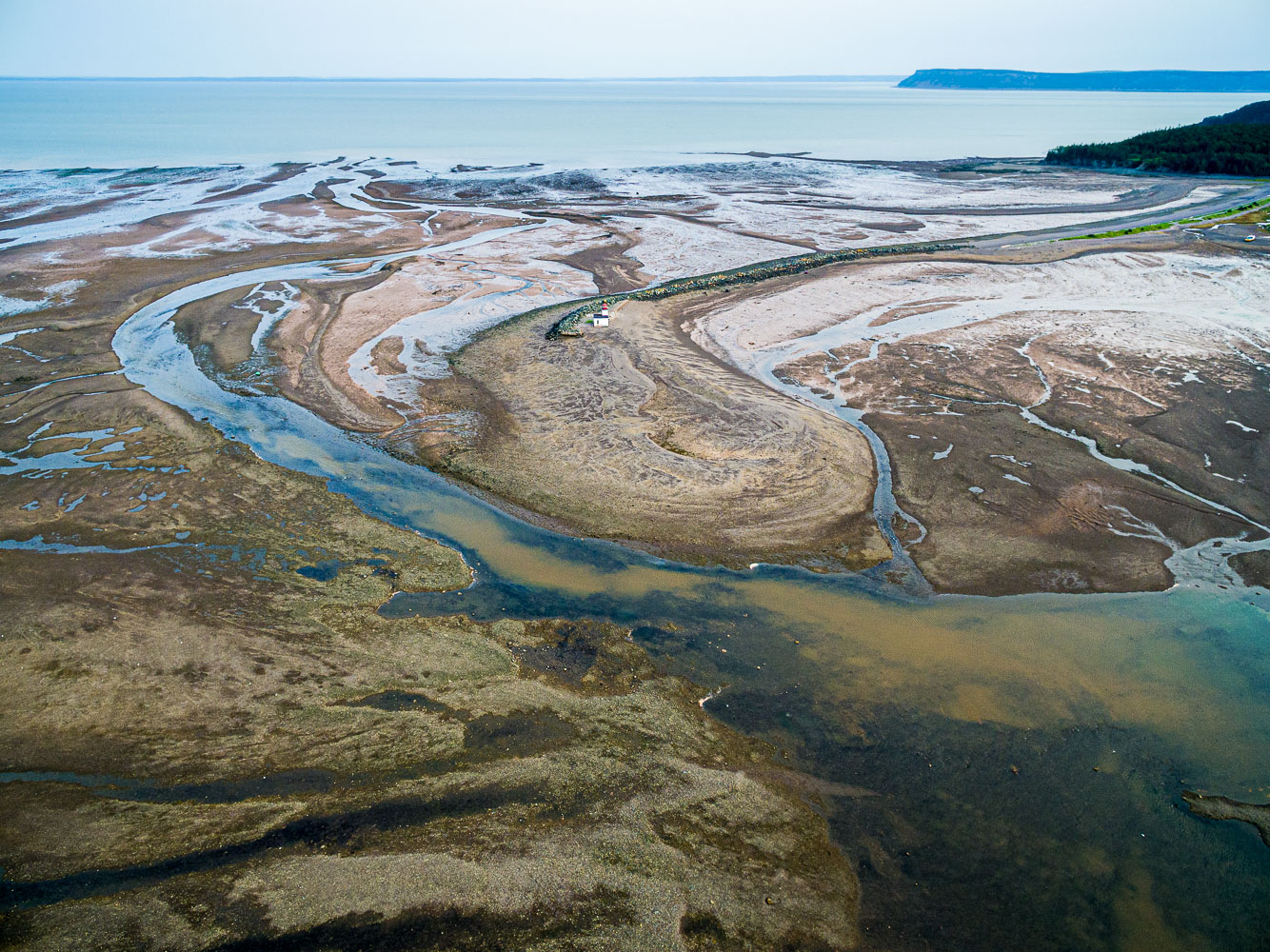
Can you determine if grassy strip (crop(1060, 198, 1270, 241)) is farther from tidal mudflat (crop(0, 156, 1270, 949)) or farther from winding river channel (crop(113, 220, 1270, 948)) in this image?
winding river channel (crop(113, 220, 1270, 948))

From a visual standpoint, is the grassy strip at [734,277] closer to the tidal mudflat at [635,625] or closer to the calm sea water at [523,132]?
the tidal mudflat at [635,625]

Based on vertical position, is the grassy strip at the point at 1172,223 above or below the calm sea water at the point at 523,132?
below

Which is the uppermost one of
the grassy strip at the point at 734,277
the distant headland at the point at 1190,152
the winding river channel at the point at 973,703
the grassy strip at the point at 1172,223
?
the distant headland at the point at 1190,152

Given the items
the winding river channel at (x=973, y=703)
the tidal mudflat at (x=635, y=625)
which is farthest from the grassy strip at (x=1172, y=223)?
the winding river channel at (x=973, y=703)

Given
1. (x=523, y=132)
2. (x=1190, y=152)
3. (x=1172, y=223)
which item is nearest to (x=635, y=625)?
(x=1172, y=223)

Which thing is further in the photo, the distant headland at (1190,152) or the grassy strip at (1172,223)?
the distant headland at (1190,152)

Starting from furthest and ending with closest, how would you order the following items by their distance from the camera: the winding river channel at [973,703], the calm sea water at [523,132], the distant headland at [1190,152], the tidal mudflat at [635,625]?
the calm sea water at [523,132], the distant headland at [1190,152], the winding river channel at [973,703], the tidal mudflat at [635,625]

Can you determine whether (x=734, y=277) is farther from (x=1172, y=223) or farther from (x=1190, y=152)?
(x=1190, y=152)

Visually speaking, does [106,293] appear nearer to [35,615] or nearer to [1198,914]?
[35,615]
